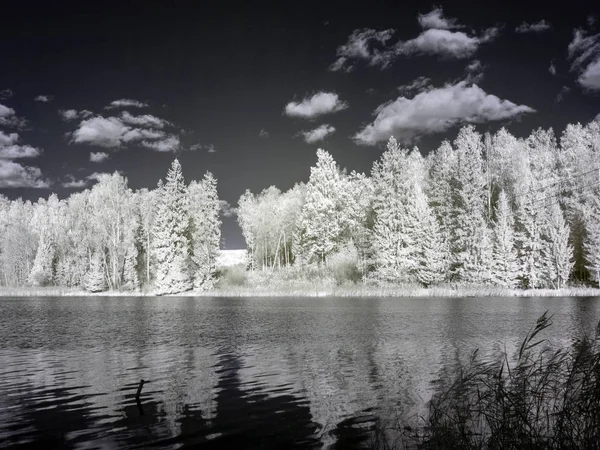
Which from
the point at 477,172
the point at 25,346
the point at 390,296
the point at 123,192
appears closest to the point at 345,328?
the point at 25,346

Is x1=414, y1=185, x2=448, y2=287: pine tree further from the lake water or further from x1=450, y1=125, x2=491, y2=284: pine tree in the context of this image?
the lake water

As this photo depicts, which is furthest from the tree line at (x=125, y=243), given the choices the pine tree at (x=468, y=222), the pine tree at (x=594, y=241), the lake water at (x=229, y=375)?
the pine tree at (x=594, y=241)

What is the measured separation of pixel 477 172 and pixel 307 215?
2478 cm

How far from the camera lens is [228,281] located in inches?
2783

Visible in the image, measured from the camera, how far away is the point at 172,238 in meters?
67.8

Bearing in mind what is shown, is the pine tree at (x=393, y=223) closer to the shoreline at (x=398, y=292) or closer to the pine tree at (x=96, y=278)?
the shoreline at (x=398, y=292)

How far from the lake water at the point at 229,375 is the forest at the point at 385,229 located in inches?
1158

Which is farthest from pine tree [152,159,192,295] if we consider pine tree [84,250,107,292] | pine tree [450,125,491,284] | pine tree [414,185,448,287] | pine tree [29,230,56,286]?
pine tree [450,125,491,284]

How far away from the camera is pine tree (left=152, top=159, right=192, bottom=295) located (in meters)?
66.2

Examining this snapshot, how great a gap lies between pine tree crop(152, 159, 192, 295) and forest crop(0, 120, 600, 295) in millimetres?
167

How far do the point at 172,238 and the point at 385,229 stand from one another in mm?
29569

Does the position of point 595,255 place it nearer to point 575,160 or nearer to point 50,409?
point 575,160

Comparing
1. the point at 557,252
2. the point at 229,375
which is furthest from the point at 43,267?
the point at 229,375

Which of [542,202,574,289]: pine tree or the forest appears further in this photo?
the forest
